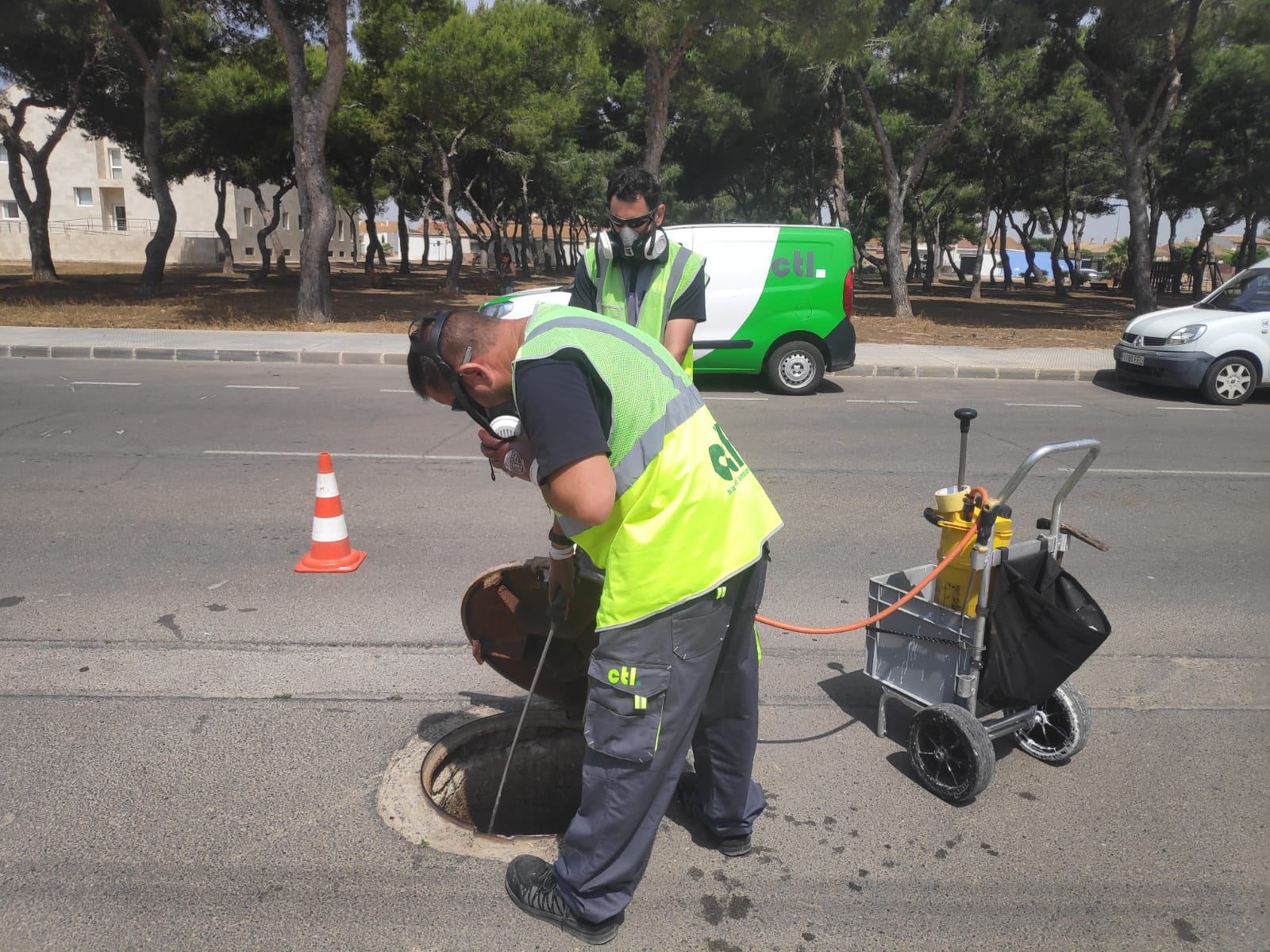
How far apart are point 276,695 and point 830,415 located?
7628 millimetres

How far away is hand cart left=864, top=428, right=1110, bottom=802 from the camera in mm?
3049

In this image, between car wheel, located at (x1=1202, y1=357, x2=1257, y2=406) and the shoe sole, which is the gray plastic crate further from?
car wheel, located at (x1=1202, y1=357, x2=1257, y2=406)

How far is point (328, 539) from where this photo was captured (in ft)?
17.1

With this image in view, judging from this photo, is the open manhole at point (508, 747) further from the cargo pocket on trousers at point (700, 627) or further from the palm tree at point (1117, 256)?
the palm tree at point (1117, 256)

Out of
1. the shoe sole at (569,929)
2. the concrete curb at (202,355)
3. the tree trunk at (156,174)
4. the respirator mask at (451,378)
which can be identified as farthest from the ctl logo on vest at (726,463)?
the tree trunk at (156,174)

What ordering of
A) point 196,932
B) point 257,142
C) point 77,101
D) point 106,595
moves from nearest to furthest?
point 196,932, point 106,595, point 77,101, point 257,142

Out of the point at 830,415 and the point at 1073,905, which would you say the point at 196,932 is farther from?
the point at 830,415

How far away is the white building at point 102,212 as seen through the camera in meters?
48.4

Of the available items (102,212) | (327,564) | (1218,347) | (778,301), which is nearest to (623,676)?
(327,564)

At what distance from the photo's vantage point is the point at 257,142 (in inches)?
1190

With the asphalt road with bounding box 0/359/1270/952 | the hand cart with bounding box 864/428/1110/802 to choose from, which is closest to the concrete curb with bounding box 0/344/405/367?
the asphalt road with bounding box 0/359/1270/952

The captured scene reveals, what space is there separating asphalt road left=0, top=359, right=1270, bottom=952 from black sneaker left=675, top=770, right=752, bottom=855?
0.04 m

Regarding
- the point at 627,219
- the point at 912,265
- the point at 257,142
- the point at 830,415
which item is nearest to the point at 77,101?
the point at 257,142

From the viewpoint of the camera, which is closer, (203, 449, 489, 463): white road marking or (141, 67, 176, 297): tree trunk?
(203, 449, 489, 463): white road marking
